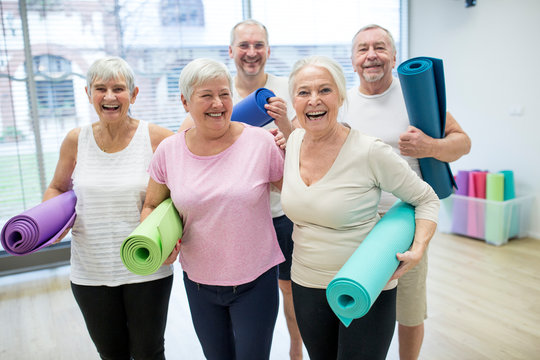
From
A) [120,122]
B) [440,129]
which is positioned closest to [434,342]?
[440,129]

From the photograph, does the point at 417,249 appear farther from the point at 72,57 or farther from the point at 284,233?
the point at 72,57

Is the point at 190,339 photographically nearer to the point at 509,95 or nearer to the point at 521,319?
the point at 521,319

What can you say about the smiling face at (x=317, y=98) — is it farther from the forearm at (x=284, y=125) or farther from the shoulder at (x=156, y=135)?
the shoulder at (x=156, y=135)

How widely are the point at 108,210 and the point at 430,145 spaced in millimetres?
1124

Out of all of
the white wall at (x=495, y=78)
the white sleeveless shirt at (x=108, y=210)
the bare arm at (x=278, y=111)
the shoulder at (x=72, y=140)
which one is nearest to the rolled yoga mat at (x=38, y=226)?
the white sleeveless shirt at (x=108, y=210)

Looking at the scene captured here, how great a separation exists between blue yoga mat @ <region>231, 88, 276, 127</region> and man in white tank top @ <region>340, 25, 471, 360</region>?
0.30 meters

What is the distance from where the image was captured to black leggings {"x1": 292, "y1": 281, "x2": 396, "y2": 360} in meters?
1.23

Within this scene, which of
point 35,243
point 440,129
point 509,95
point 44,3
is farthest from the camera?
point 509,95

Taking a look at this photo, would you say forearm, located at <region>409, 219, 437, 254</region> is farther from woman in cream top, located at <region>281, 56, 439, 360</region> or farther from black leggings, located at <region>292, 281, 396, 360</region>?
black leggings, located at <region>292, 281, 396, 360</region>

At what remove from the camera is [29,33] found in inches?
138

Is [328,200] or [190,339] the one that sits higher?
[328,200]

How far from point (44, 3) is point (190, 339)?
2.84 metres

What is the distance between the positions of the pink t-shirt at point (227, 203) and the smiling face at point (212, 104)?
0.29ft

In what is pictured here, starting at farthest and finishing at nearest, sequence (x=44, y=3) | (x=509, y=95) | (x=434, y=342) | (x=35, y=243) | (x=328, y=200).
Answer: (x=509, y=95), (x=44, y=3), (x=434, y=342), (x=35, y=243), (x=328, y=200)
